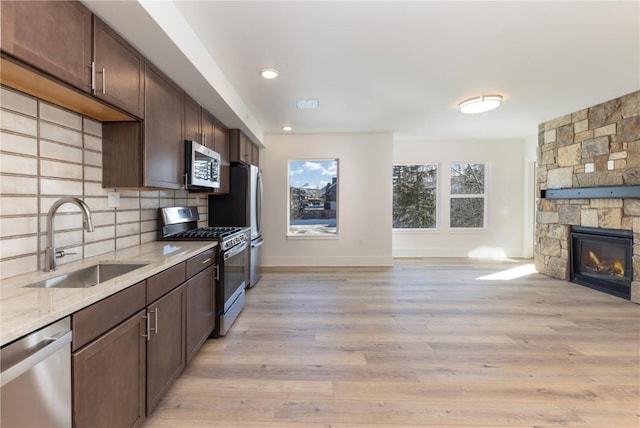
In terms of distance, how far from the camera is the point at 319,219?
19.7 ft

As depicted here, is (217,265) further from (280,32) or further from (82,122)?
(280,32)

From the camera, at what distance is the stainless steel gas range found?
2754mm

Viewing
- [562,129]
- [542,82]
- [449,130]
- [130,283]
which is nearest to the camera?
[130,283]

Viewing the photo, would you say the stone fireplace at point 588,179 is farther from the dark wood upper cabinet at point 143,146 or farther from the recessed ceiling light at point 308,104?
the dark wood upper cabinet at point 143,146

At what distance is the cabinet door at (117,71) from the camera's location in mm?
1654

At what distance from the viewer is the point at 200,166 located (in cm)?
300

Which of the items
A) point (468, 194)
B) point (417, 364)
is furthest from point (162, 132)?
point (468, 194)

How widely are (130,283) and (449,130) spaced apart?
5.63 meters

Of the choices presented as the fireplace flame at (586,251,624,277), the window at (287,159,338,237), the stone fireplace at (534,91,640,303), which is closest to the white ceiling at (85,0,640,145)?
the stone fireplace at (534,91,640,303)

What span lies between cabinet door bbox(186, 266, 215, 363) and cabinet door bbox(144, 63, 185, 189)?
2.58 ft

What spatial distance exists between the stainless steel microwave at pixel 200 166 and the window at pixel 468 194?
516cm

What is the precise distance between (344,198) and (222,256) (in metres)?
3.40

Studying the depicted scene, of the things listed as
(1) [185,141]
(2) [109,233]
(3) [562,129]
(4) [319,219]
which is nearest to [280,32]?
(1) [185,141]

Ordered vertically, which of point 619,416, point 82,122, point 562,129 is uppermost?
point 562,129
